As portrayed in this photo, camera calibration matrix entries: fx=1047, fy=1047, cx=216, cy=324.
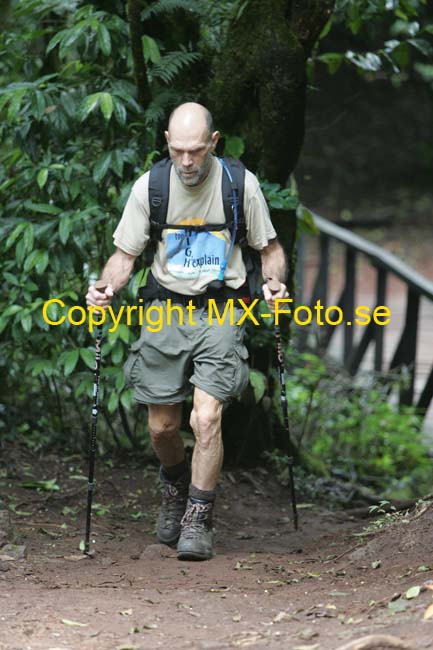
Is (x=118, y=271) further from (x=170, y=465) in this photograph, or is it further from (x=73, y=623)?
(x=73, y=623)

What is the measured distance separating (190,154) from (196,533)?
5.75 feet

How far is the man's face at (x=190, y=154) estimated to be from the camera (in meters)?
4.70

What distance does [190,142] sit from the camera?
4.70 metres

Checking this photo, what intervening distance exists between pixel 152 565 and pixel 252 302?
4.43ft

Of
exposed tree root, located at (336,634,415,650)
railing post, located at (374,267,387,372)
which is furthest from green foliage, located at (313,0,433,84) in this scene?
exposed tree root, located at (336,634,415,650)

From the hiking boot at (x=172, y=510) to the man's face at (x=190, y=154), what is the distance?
1.56m

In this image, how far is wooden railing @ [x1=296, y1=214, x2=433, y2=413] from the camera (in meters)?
8.30

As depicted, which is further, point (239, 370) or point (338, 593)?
point (239, 370)

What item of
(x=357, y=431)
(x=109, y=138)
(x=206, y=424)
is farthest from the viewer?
(x=357, y=431)

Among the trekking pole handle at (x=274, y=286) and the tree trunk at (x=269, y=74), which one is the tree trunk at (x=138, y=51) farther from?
the trekking pole handle at (x=274, y=286)

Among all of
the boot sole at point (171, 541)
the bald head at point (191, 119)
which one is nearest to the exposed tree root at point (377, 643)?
the boot sole at point (171, 541)

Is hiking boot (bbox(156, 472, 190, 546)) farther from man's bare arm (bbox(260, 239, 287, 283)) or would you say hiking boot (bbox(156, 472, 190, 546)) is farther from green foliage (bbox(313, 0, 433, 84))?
green foliage (bbox(313, 0, 433, 84))

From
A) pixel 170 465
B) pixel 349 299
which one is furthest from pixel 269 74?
pixel 349 299

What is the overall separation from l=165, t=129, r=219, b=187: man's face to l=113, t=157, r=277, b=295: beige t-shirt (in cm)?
10
